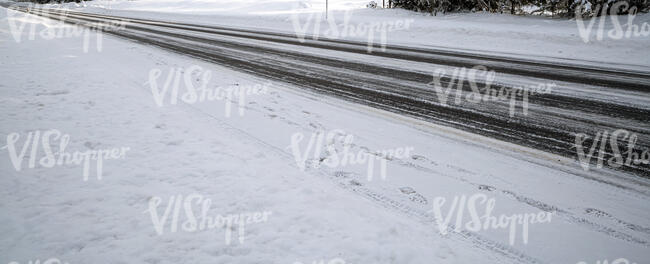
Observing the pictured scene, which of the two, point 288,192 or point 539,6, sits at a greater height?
point 539,6

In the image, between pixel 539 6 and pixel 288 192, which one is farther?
pixel 539 6

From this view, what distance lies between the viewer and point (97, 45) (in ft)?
33.7

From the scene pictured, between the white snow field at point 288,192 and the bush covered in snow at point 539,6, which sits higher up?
the bush covered in snow at point 539,6

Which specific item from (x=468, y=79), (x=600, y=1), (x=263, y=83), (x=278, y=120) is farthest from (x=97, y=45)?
(x=600, y=1)

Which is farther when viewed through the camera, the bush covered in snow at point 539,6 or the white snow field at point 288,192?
the bush covered in snow at point 539,6

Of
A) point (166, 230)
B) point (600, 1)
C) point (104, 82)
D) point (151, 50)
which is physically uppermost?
point (600, 1)

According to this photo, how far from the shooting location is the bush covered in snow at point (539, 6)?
38.0ft

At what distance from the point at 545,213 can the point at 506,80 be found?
3.96m

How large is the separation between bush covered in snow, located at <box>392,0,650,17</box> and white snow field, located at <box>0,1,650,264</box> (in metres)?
12.0

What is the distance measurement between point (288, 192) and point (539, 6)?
15.4 metres

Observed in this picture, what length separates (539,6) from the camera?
14.2 metres

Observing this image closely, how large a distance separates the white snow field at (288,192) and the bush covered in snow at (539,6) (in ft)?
39.5

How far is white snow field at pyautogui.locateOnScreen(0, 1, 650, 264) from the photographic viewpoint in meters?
2.15

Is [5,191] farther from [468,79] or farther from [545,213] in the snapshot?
[468,79]
